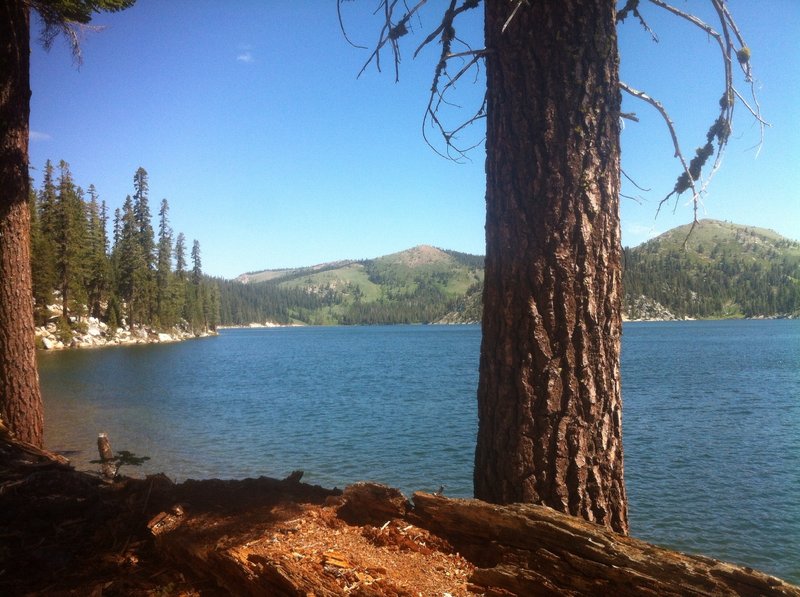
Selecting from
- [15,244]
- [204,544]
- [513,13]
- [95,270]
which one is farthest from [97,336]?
[513,13]

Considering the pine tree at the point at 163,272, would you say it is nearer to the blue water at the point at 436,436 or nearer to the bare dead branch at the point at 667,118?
the blue water at the point at 436,436

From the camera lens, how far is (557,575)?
2664 millimetres

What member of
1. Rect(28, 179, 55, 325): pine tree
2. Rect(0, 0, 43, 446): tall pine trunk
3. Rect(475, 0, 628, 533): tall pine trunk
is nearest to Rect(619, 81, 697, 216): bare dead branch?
Rect(475, 0, 628, 533): tall pine trunk

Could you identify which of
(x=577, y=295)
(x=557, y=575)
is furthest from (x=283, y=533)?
(x=577, y=295)

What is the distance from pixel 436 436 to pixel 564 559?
16.9 m

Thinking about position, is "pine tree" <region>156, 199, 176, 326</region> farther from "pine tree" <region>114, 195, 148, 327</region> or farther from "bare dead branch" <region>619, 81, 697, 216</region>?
"bare dead branch" <region>619, 81, 697, 216</region>

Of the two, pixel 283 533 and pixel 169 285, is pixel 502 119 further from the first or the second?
pixel 169 285

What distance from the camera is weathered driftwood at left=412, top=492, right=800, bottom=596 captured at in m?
2.38

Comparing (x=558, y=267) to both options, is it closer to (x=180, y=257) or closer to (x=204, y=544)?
(x=204, y=544)

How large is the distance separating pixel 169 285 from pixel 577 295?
95222 millimetres

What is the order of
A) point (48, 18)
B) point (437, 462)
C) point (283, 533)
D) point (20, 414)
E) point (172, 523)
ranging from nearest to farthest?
point (283, 533) < point (172, 523) < point (20, 414) < point (48, 18) < point (437, 462)

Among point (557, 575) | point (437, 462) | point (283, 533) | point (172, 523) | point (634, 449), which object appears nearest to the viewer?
point (557, 575)

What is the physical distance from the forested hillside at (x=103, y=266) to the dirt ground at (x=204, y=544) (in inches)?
2426

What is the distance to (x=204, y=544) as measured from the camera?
3.22m
